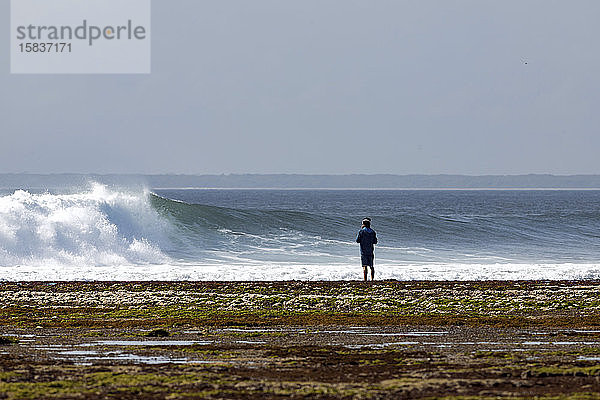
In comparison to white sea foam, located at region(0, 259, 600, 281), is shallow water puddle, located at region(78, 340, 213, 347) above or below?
above

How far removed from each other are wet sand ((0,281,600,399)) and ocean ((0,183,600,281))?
4.50 meters

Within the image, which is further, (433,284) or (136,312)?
(433,284)

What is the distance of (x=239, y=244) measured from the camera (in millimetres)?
40000

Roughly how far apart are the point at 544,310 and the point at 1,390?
1039cm

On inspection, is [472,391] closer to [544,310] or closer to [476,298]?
[544,310]

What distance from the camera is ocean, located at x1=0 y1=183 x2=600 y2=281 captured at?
24.9 metres

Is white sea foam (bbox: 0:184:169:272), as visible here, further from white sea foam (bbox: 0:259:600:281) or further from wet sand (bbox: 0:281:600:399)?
wet sand (bbox: 0:281:600:399)

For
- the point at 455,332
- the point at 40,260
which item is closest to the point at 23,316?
the point at 455,332

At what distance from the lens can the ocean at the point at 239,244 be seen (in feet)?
81.6

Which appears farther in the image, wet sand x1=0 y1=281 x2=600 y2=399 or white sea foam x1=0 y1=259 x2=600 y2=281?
white sea foam x1=0 y1=259 x2=600 y2=281

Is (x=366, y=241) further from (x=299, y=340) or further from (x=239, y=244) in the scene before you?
(x=239, y=244)

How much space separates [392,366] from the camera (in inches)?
387

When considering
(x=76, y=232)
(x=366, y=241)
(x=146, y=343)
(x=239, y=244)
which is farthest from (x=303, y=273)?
(x=239, y=244)

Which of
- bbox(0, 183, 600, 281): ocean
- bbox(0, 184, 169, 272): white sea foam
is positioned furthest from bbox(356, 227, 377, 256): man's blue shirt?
bbox(0, 184, 169, 272): white sea foam
